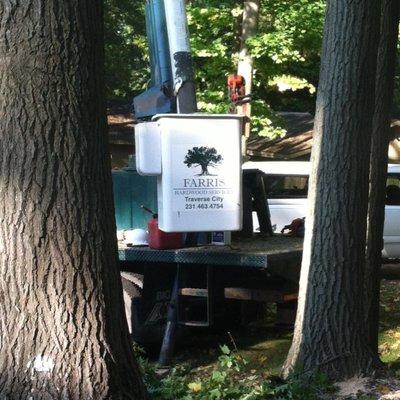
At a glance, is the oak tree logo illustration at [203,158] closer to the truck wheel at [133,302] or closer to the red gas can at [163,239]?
the red gas can at [163,239]

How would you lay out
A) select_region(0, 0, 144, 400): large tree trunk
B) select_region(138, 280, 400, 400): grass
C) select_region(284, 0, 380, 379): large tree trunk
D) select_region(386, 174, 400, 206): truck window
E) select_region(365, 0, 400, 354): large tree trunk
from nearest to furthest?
select_region(0, 0, 144, 400): large tree trunk → select_region(138, 280, 400, 400): grass → select_region(284, 0, 380, 379): large tree trunk → select_region(365, 0, 400, 354): large tree trunk → select_region(386, 174, 400, 206): truck window

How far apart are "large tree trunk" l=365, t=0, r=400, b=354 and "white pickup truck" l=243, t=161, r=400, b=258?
25.8ft

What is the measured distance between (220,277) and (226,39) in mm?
12630

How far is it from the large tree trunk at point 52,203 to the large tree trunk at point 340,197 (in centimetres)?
261

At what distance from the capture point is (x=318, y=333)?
22.9 feet

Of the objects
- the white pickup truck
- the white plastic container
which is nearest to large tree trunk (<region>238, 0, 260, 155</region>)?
the white pickup truck

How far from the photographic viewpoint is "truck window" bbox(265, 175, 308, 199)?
1555 centimetres

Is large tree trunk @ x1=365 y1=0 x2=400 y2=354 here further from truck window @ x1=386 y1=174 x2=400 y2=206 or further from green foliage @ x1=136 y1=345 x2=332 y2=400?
truck window @ x1=386 y1=174 x2=400 y2=206

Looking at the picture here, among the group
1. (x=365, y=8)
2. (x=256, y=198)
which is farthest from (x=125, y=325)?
(x=256, y=198)

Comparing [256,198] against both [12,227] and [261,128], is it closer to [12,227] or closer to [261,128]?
[12,227]

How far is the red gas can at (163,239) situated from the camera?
890cm

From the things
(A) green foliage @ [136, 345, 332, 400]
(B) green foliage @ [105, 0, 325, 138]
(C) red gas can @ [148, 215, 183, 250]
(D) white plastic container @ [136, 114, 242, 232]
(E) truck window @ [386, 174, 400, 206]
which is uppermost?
(B) green foliage @ [105, 0, 325, 138]

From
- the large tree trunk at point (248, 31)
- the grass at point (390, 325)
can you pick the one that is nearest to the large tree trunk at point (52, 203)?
the grass at point (390, 325)

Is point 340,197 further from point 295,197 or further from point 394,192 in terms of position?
point 394,192
